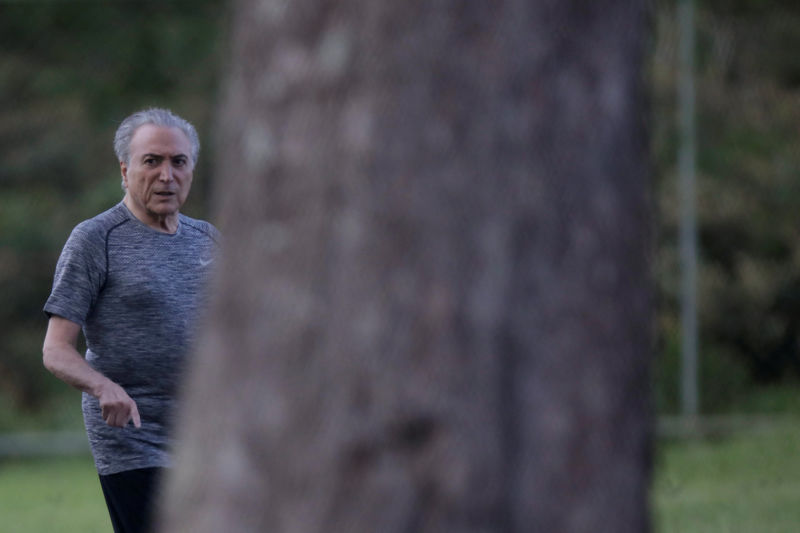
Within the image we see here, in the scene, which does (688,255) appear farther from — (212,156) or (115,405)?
(115,405)

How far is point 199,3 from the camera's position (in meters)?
16.8

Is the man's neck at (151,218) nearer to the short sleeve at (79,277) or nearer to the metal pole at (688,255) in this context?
the short sleeve at (79,277)

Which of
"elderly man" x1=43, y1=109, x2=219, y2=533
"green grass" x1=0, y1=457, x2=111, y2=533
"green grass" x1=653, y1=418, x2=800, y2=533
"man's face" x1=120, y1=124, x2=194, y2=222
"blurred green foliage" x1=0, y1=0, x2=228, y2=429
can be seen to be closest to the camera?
"elderly man" x1=43, y1=109, x2=219, y2=533

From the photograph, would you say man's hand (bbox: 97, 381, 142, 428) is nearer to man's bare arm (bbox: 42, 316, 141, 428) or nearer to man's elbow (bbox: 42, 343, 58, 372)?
man's bare arm (bbox: 42, 316, 141, 428)

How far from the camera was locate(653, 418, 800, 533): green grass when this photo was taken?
8.90 meters

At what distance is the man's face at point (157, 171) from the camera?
16.9 feet

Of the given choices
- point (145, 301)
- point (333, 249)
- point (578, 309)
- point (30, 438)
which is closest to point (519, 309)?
point (578, 309)

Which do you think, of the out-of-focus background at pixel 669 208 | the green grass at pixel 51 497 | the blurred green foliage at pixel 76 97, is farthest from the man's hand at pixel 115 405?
the blurred green foliage at pixel 76 97

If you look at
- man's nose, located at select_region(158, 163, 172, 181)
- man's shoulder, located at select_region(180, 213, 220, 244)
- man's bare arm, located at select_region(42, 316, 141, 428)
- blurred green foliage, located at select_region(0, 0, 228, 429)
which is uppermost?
blurred green foliage, located at select_region(0, 0, 228, 429)

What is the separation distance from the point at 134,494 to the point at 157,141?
123 centimetres

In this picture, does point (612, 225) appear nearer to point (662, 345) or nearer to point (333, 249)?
point (333, 249)

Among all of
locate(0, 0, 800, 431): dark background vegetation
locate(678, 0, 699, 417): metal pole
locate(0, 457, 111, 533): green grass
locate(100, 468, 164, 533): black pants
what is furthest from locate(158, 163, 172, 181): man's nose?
locate(678, 0, 699, 417): metal pole

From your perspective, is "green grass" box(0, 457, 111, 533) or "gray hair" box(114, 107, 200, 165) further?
"green grass" box(0, 457, 111, 533)

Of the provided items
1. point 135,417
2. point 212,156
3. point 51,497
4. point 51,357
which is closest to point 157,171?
point 51,357
